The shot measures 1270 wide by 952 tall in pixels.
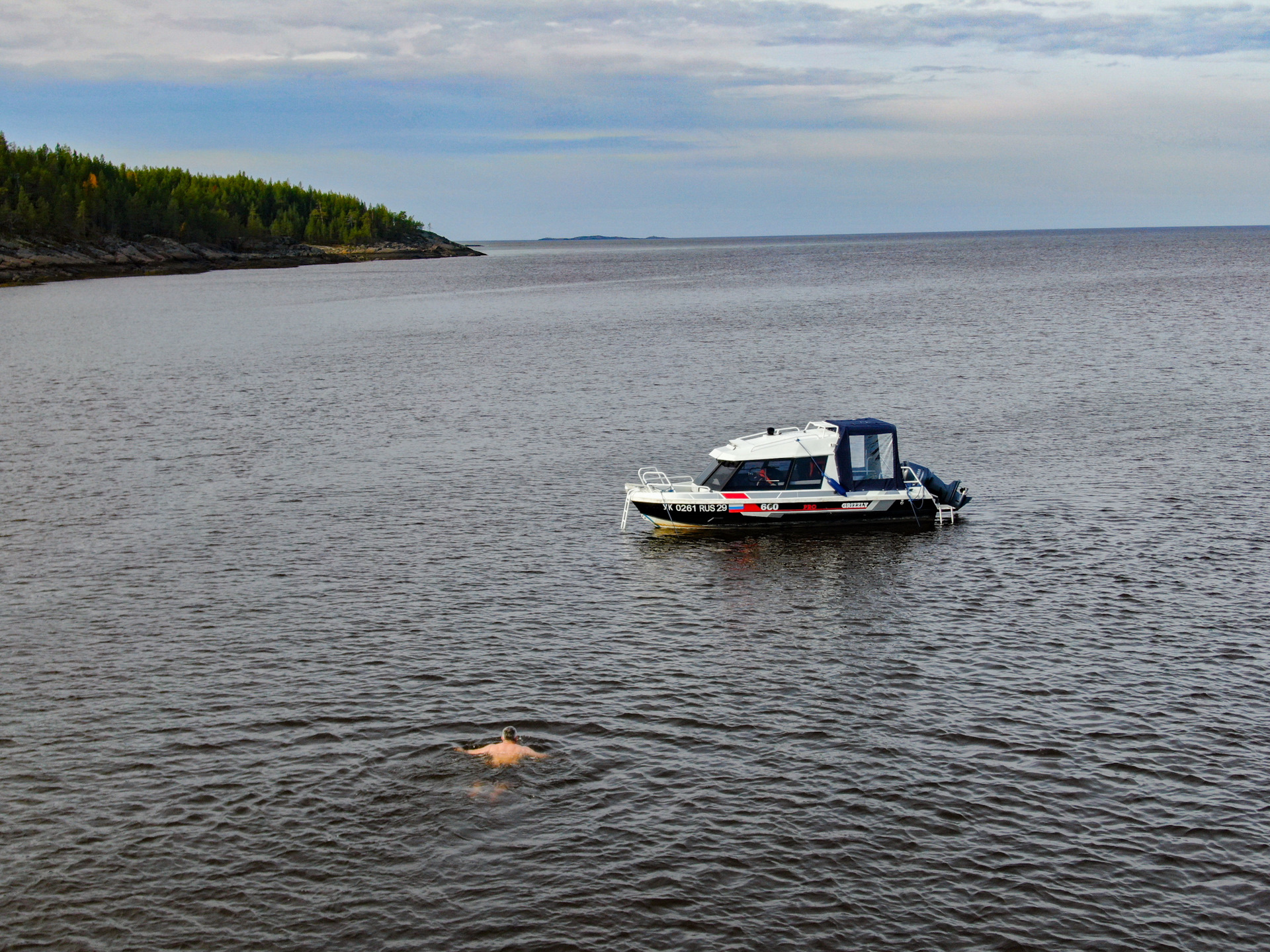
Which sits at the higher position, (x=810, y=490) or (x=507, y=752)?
(x=810, y=490)

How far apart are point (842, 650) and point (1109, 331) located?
81.1 metres

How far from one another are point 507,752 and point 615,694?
413 centimetres

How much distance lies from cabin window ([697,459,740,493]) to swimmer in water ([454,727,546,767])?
19.0 metres

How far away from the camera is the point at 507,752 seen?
22.4 meters

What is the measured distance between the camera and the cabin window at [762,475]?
40344 millimetres

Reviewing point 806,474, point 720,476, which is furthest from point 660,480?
point 806,474

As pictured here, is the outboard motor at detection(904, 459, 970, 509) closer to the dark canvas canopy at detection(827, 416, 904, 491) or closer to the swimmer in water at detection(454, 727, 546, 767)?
the dark canvas canopy at detection(827, 416, 904, 491)

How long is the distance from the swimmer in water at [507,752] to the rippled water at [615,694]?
1.30 ft

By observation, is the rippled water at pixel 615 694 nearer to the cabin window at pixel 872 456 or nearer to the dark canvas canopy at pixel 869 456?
the dark canvas canopy at pixel 869 456

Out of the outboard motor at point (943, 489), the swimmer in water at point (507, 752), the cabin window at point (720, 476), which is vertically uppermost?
the cabin window at point (720, 476)

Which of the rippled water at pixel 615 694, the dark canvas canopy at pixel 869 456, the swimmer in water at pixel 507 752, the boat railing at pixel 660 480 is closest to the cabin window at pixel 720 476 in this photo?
the boat railing at pixel 660 480

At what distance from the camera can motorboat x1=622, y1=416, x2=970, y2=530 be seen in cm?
3991

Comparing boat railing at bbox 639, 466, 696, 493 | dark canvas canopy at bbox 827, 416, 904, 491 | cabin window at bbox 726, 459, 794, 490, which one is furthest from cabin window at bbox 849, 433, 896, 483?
boat railing at bbox 639, 466, 696, 493

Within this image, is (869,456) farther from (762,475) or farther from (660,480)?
(660,480)
